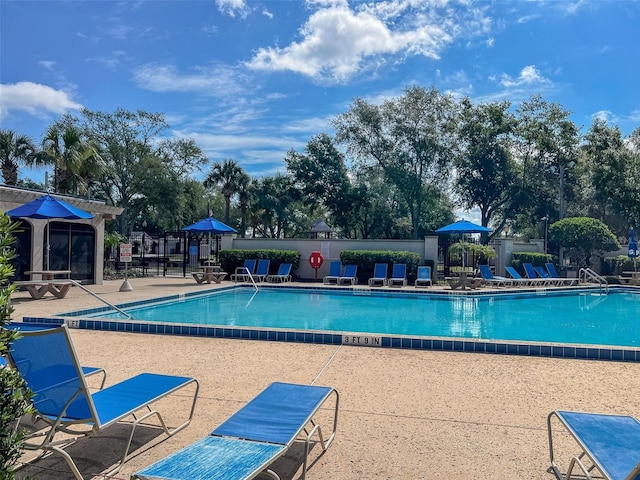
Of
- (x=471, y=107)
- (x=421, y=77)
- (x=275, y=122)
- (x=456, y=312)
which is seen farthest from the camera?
(x=275, y=122)

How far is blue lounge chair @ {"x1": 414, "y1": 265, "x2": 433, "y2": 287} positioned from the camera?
16469 mm

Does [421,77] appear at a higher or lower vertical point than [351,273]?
higher

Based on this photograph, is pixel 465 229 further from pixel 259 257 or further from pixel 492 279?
pixel 259 257

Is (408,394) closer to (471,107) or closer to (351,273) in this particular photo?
(351,273)

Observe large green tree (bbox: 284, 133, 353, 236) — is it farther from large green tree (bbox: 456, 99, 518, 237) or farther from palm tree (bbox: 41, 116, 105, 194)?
palm tree (bbox: 41, 116, 105, 194)

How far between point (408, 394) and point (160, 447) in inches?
90.4

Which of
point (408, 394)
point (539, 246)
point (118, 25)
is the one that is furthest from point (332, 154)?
point (408, 394)

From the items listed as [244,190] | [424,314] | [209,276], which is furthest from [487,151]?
[424,314]

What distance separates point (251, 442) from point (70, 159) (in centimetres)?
1810

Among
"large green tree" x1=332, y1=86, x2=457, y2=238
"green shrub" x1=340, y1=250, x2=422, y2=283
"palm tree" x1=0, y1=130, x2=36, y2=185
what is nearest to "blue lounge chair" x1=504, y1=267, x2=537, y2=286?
"green shrub" x1=340, y1=250, x2=422, y2=283

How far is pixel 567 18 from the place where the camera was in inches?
473

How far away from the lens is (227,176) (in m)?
30.4

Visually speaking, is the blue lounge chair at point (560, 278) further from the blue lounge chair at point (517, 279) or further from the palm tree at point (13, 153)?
the palm tree at point (13, 153)

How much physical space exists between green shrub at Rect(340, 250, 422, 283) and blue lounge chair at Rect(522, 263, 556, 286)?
4689 mm
